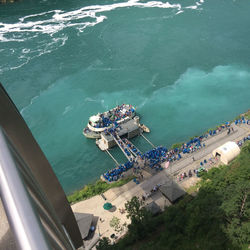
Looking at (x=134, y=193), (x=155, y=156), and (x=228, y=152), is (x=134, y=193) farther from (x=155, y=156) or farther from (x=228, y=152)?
(x=228, y=152)

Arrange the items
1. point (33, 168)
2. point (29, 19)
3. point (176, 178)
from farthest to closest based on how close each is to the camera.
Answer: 1. point (29, 19)
2. point (176, 178)
3. point (33, 168)

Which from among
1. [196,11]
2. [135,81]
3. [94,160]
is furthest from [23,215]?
[196,11]

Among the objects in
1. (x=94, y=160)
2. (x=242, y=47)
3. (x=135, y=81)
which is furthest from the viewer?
(x=242, y=47)

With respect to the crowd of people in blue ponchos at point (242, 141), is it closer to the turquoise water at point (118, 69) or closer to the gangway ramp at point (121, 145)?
the turquoise water at point (118, 69)

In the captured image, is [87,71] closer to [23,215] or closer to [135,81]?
[135,81]

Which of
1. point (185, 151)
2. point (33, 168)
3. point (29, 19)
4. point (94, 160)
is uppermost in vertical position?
point (33, 168)

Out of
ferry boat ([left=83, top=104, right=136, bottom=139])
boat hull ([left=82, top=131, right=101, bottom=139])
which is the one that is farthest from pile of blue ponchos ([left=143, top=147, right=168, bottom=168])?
boat hull ([left=82, top=131, right=101, bottom=139])

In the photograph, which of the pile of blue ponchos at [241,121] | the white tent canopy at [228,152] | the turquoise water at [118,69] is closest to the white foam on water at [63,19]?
the turquoise water at [118,69]

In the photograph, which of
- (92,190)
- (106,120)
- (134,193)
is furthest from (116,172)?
(106,120)

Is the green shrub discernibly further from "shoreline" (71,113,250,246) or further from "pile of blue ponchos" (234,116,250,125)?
"pile of blue ponchos" (234,116,250,125)
